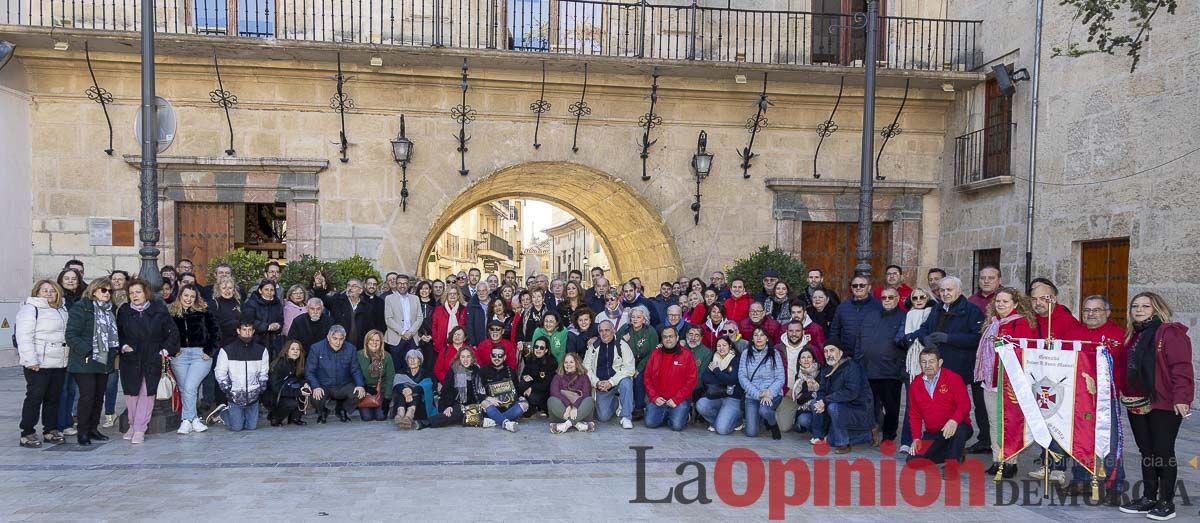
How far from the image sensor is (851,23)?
1470 centimetres

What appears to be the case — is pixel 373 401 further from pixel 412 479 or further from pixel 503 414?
pixel 412 479

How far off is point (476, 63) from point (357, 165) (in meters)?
2.36

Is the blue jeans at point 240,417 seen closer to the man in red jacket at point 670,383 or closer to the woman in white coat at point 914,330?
the man in red jacket at point 670,383

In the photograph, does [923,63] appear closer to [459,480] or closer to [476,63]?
[476,63]

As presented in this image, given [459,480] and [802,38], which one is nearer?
[459,480]

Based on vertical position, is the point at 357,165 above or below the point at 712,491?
above

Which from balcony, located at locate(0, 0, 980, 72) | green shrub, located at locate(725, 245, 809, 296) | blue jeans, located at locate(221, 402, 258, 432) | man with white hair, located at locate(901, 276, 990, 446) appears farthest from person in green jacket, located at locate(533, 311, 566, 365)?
balcony, located at locate(0, 0, 980, 72)

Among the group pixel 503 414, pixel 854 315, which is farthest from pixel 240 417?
pixel 854 315

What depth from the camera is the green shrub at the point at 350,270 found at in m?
10.9

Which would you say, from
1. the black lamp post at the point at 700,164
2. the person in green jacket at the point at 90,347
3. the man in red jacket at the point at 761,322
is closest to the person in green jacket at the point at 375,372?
the person in green jacket at the point at 90,347

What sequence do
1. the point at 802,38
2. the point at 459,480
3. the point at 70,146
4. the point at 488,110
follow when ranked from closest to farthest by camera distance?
1. the point at 459,480
2. the point at 70,146
3. the point at 488,110
4. the point at 802,38

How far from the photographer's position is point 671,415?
8.85 metres

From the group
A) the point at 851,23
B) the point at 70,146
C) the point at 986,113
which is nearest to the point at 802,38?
the point at 851,23

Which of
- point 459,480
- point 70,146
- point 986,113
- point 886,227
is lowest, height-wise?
point 459,480
